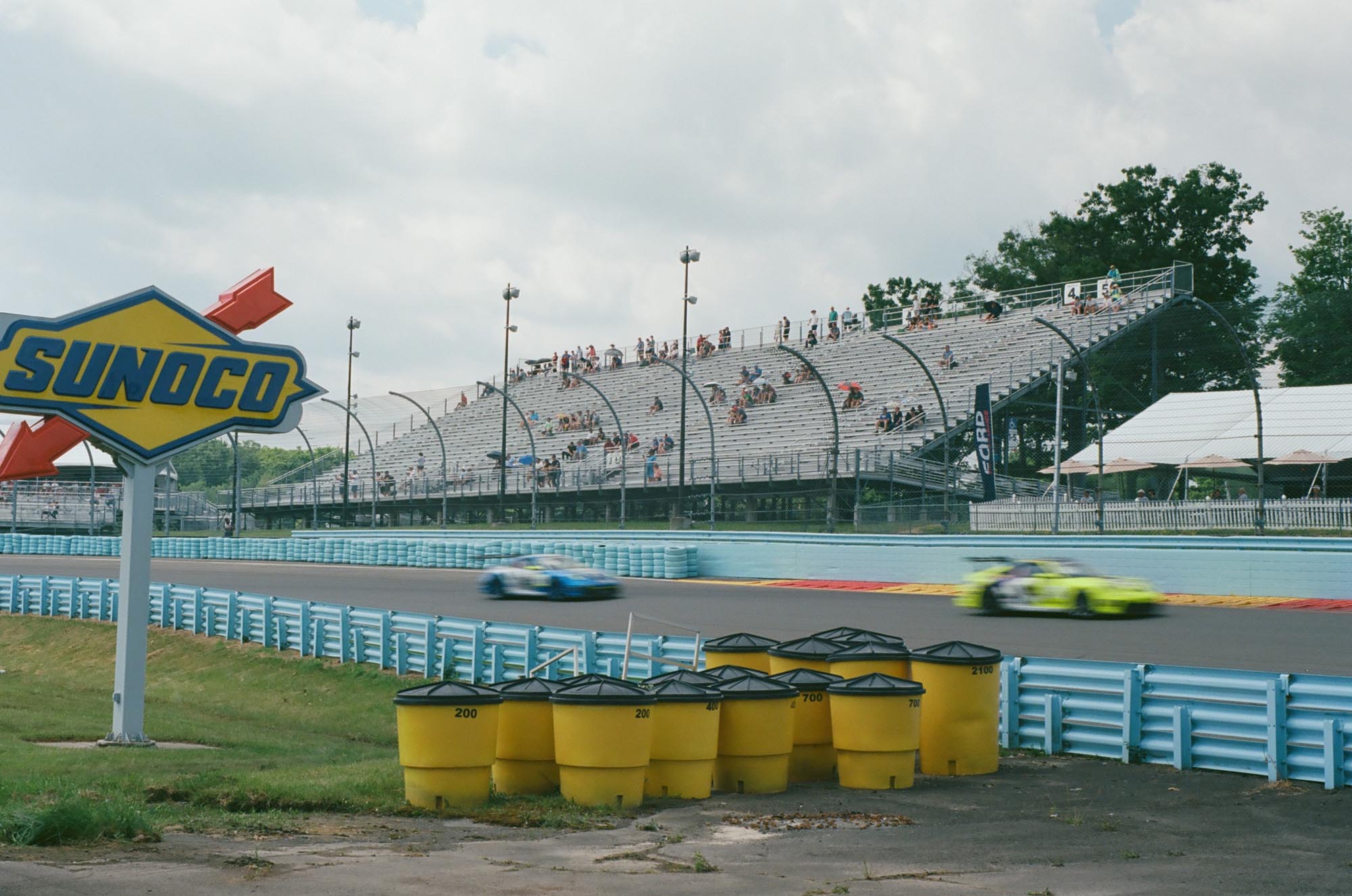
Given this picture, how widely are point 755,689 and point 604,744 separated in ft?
4.53

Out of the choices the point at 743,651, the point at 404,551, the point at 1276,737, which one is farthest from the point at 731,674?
the point at 404,551

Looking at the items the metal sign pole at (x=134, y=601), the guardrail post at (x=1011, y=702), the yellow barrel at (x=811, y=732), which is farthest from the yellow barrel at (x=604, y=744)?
the metal sign pole at (x=134, y=601)

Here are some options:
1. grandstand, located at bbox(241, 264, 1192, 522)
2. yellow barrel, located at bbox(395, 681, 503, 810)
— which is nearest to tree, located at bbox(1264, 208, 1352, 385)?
grandstand, located at bbox(241, 264, 1192, 522)

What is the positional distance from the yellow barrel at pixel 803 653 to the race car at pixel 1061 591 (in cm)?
1086

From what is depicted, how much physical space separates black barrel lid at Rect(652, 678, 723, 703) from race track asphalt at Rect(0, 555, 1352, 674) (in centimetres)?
881

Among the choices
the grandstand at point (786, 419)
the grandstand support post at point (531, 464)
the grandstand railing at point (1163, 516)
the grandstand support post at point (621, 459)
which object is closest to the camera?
the grandstand railing at point (1163, 516)

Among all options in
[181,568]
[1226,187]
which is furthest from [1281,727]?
[1226,187]

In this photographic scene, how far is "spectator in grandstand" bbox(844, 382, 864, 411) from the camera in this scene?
164 feet

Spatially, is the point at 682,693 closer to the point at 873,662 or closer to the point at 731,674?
the point at 731,674

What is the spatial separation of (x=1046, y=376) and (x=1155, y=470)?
5663 mm

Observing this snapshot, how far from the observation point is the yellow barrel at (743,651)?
12906 millimetres

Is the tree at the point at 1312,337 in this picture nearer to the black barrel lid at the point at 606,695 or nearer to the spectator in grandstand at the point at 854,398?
the spectator in grandstand at the point at 854,398

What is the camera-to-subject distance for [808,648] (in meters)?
12.6

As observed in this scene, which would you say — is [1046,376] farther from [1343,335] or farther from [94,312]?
[94,312]
